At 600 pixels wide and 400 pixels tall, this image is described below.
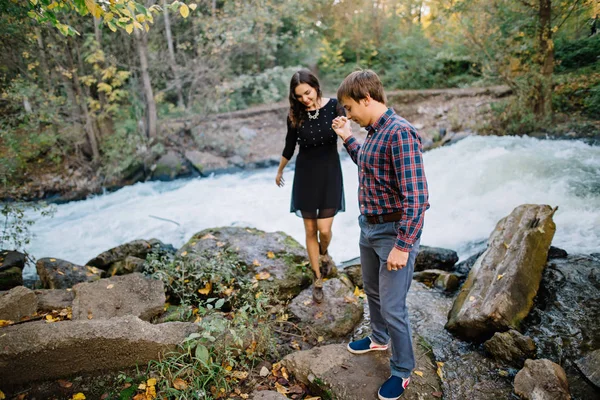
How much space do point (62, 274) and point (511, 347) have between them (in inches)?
199

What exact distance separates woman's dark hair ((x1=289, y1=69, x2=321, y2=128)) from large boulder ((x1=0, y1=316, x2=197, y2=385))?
6.66 feet

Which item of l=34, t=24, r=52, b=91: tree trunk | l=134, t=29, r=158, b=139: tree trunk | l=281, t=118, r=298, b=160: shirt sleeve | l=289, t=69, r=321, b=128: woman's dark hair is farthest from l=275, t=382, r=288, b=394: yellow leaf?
l=134, t=29, r=158, b=139: tree trunk

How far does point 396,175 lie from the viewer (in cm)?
218

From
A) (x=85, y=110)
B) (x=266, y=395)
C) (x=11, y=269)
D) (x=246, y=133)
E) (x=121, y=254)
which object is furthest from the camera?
(x=246, y=133)

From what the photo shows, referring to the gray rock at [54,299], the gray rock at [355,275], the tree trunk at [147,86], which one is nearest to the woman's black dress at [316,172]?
the gray rock at [355,275]

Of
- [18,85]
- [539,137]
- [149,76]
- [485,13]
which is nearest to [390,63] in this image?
[485,13]

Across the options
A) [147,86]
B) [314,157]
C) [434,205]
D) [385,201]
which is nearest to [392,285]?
[385,201]

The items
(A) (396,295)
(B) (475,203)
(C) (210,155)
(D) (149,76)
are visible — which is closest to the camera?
(A) (396,295)

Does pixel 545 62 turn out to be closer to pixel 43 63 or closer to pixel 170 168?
pixel 170 168

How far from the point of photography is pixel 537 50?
8648 millimetres

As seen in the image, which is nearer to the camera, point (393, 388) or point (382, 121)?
point (382, 121)

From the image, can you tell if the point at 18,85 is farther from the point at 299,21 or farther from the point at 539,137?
the point at 539,137

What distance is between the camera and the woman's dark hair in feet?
10.4

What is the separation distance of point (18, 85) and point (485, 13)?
1100 centimetres
